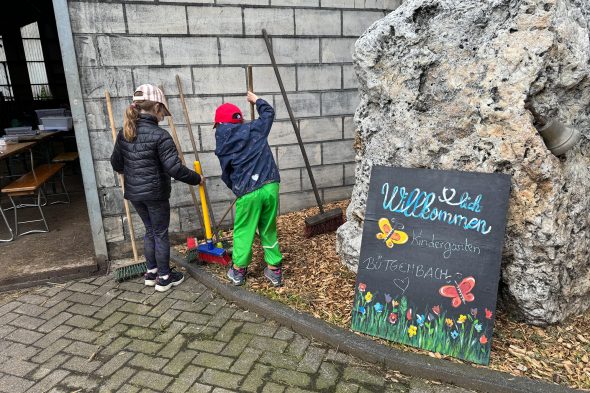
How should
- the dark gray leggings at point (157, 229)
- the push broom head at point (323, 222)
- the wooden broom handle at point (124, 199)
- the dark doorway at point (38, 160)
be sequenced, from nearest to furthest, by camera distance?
the dark gray leggings at point (157, 229) → the wooden broom handle at point (124, 199) → the dark doorway at point (38, 160) → the push broom head at point (323, 222)

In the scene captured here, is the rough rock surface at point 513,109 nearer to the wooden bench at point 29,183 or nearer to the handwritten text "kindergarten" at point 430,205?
the handwritten text "kindergarten" at point 430,205

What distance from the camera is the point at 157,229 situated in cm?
381

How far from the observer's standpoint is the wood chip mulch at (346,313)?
263 centimetres

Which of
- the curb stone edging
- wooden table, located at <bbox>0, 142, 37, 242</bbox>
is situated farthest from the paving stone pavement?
wooden table, located at <bbox>0, 142, 37, 242</bbox>

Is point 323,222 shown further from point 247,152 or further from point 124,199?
point 124,199

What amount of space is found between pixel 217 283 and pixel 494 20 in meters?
3.02

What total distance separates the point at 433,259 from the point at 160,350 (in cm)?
205

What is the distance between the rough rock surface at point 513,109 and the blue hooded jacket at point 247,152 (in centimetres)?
104

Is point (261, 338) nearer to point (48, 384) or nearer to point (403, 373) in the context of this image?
point (403, 373)

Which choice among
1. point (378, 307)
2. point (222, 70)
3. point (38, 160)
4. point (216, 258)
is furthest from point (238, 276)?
point (38, 160)

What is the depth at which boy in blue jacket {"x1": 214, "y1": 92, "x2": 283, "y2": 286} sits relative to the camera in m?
3.52

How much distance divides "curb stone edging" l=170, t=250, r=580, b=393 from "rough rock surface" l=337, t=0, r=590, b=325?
609 millimetres

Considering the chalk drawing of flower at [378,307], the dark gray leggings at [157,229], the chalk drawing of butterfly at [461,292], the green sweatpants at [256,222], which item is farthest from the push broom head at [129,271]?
the chalk drawing of butterfly at [461,292]

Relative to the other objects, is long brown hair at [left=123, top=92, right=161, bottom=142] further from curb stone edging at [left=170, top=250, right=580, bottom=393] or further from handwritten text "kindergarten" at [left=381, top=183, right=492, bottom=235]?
handwritten text "kindergarten" at [left=381, top=183, right=492, bottom=235]
